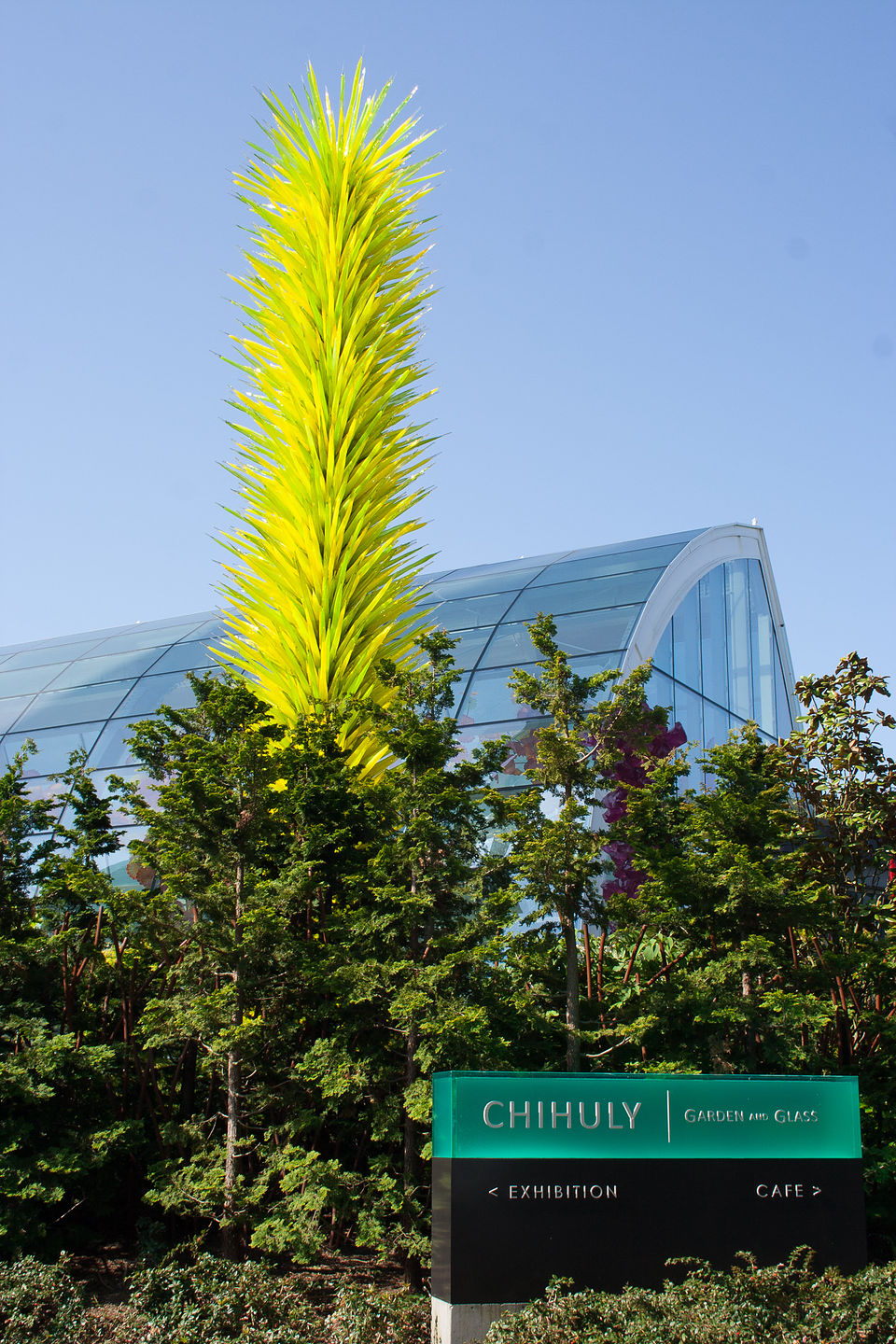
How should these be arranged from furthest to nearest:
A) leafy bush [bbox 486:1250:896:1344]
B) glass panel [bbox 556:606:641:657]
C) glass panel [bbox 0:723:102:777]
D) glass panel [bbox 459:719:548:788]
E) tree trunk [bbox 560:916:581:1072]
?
glass panel [bbox 0:723:102:777]
glass panel [bbox 556:606:641:657]
glass panel [bbox 459:719:548:788]
tree trunk [bbox 560:916:581:1072]
leafy bush [bbox 486:1250:896:1344]

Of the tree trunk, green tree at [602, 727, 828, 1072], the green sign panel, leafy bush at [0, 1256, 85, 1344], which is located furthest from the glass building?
leafy bush at [0, 1256, 85, 1344]

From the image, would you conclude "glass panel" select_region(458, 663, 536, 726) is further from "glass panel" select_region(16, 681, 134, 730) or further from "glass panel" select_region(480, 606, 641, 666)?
"glass panel" select_region(16, 681, 134, 730)

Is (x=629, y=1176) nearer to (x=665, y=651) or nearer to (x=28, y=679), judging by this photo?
(x=665, y=651)

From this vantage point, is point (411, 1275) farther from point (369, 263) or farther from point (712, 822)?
point (369, 263)

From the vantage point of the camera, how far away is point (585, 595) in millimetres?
14859

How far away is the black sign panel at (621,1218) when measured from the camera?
17.7 ft

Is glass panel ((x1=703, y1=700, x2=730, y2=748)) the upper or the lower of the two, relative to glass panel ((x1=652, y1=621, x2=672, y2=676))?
lower

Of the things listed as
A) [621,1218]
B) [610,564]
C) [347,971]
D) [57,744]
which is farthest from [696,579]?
[621,1218]

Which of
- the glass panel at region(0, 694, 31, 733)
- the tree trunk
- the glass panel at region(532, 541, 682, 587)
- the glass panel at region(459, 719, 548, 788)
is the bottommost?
the tree trunk

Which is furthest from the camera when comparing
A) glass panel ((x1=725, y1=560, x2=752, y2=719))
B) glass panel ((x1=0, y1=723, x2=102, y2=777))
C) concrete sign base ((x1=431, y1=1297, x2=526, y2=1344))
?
glass panel ((x1=725, y1=560, x2=752, y2=719))

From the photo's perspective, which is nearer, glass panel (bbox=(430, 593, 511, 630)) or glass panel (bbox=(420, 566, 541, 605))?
glass panel (bbox=(430, 593, 511, 630))

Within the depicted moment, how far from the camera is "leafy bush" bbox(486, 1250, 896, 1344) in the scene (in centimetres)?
484

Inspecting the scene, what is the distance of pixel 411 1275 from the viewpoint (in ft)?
20.7

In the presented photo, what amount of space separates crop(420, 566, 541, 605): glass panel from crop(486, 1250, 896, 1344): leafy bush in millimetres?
11401
